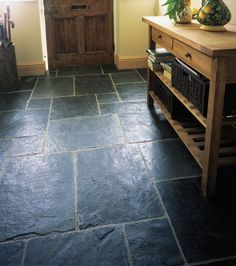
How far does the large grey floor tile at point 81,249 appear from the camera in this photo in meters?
1.47

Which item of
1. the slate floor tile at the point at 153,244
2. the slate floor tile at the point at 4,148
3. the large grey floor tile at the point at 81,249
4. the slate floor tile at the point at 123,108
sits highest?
the slate floor tile at the point at 123,108

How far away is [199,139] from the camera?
2.31 meters

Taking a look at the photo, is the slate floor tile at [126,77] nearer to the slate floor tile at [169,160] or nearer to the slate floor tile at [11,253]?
the slate floor tile at [169,160]

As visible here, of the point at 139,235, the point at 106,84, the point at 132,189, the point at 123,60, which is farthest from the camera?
the point at 123,60

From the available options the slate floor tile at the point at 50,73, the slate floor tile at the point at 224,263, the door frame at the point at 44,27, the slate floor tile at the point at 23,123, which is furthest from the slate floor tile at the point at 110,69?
the slate floor tile at the point at 224,263

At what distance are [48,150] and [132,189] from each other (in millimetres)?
774

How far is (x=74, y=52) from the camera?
4.57m

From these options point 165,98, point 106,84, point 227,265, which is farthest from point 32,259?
point 106,84

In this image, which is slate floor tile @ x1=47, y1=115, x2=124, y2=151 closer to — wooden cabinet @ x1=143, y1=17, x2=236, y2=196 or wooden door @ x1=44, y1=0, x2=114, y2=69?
wooden cabinet @ x1=143, y1=17, x2=236, y2=196

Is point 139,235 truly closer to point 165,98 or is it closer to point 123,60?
point 165,98

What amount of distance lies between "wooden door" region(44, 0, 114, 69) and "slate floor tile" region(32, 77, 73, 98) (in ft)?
1.96

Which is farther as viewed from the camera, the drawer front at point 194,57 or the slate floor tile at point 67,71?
the slate floor tile at point 67,71

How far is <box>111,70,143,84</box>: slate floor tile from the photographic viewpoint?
3.95 meters

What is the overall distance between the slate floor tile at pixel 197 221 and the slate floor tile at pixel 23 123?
1.25 meters
